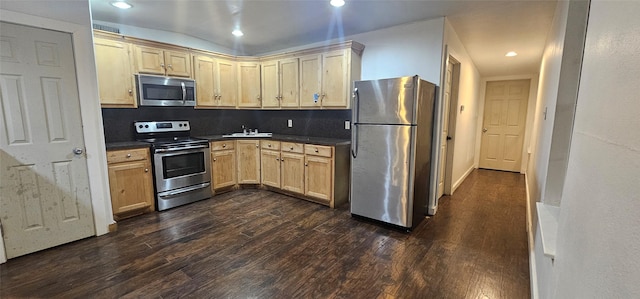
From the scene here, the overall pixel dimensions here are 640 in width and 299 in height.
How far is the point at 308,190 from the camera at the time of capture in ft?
12.5

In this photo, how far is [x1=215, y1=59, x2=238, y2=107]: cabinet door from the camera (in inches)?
165

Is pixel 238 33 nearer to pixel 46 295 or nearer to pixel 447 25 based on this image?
pixel 447 25

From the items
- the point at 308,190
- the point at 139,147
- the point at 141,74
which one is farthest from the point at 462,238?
the point at 141,74

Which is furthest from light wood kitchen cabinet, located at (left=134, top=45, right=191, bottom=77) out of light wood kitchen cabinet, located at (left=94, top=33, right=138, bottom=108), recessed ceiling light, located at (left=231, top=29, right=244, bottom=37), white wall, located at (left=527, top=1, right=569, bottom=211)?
white wall, located at (left=527, top=1, right=569, bottom=211)

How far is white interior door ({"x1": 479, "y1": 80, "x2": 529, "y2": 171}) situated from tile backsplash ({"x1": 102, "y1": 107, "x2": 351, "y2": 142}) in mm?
4347

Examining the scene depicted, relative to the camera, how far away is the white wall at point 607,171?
547mm

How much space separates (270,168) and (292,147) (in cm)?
59

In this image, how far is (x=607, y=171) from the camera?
2.29ft

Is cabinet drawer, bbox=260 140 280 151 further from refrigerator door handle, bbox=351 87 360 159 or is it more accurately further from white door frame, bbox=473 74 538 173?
white door frame, bbox=473 74 538 173

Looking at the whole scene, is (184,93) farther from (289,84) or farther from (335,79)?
(335,79)

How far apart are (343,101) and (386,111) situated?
92cm

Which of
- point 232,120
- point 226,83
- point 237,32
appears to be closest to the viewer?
point 237,32

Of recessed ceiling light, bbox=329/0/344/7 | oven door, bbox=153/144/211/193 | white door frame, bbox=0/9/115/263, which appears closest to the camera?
white door frame, bbox=0/9/115/263

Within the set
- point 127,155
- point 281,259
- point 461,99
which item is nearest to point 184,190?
point 127,155
